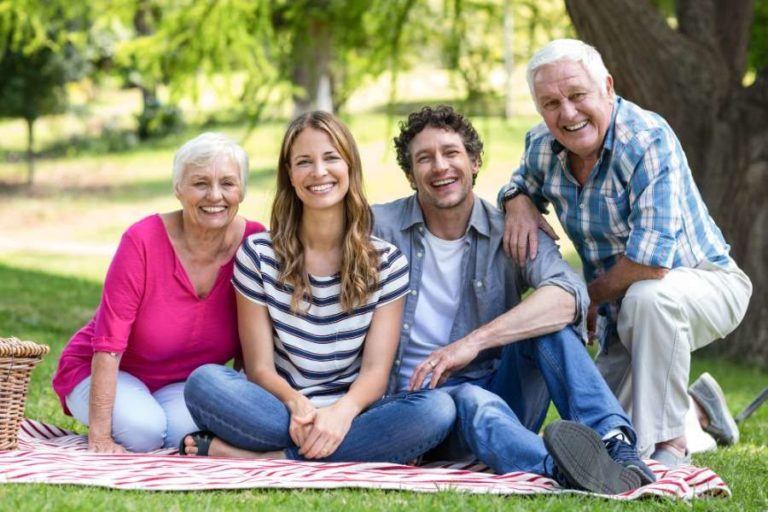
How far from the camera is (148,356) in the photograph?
4547 mm

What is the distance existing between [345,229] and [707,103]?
476 centimetres

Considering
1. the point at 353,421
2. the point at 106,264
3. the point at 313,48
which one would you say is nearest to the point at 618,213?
the point at 353,421

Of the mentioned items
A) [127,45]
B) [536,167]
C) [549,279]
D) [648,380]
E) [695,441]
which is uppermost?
[127,45]

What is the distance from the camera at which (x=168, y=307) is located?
14.6 ft

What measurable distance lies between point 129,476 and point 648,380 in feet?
6.03

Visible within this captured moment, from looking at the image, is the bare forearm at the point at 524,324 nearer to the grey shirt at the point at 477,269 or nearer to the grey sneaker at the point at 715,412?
the grey shirt at the point at 477,269

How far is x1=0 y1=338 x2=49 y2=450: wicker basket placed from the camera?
4.21 metres

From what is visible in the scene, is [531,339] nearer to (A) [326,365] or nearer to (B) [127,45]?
(A) [326,365]

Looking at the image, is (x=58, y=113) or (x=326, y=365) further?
(x=58, y=113)

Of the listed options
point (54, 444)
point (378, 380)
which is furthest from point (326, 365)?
point (54, 444)

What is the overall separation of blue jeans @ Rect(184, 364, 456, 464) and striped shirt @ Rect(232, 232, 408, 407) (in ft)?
0.59

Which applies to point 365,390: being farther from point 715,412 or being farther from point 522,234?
point 715,412

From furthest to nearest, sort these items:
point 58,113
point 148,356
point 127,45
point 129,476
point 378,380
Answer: point 58,113 → point 127,45 → point 148,356 → point 378,380 → point 129,476

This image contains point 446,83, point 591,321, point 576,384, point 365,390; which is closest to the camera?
point 576,384
